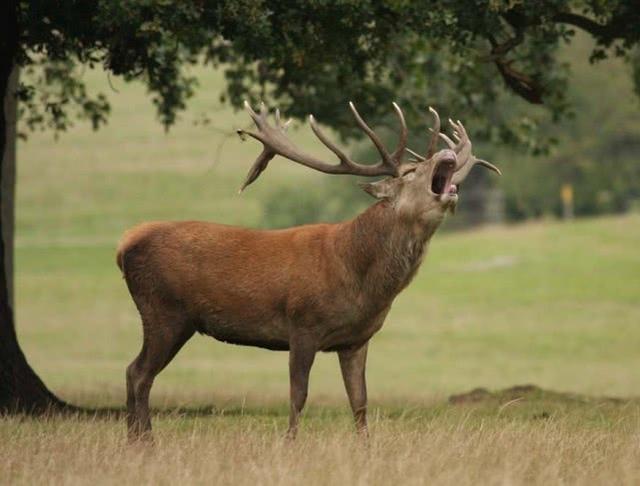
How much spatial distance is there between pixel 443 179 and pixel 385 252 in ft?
2.18

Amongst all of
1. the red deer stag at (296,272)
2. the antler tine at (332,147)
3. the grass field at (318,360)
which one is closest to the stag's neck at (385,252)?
the red deer stag at (296,272)

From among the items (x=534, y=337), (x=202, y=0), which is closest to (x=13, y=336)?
(x=202, y=0)

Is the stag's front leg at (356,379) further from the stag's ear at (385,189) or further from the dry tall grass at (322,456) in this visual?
the stag's ear at (385,189)

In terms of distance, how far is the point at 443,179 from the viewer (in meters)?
10.3

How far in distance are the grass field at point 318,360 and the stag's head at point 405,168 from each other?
150cm

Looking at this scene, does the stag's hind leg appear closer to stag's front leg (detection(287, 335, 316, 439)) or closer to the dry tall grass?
the dry tall grass

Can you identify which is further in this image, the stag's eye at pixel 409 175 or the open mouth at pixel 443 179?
the stag's eye at pixel 409 175

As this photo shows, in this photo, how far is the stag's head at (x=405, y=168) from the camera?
10.2 meters

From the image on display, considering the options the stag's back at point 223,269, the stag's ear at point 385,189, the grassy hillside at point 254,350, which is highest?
the stag's ear at point 385,189

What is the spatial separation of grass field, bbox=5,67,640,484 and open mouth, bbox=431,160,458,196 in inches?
62.9

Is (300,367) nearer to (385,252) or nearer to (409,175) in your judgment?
(385,252)

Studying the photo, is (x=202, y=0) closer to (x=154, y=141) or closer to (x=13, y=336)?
(x=13, y=336)

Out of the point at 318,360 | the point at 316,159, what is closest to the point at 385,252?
the point at 316,159

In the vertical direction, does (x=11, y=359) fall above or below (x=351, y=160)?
below
